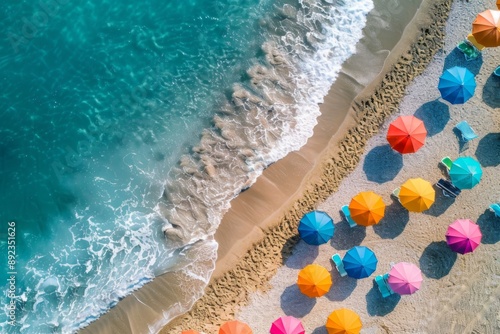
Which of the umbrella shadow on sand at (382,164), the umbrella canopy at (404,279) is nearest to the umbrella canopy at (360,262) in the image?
the umbrella canopy at (404,279)

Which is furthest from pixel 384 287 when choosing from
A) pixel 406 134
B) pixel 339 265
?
pixel 406 134

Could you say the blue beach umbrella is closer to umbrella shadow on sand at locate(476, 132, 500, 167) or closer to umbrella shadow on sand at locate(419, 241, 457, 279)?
umbrella shadow on sand at locate(419, 241, 457, 279)

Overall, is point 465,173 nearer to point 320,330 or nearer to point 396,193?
point 396,193

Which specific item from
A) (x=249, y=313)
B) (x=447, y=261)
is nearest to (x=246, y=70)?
(x=249, y=313)

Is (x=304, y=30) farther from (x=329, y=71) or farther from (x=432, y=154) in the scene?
(x=432, y=154)

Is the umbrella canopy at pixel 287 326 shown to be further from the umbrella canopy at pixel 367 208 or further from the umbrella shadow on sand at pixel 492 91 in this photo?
the umbrella shadow on sand at pixel 492 91

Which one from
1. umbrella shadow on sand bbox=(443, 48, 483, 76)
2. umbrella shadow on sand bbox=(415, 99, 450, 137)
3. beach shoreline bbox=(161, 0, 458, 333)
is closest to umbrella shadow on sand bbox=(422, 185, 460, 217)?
umbrella shadow on sand bbox=(415, 99, 450, 137)
